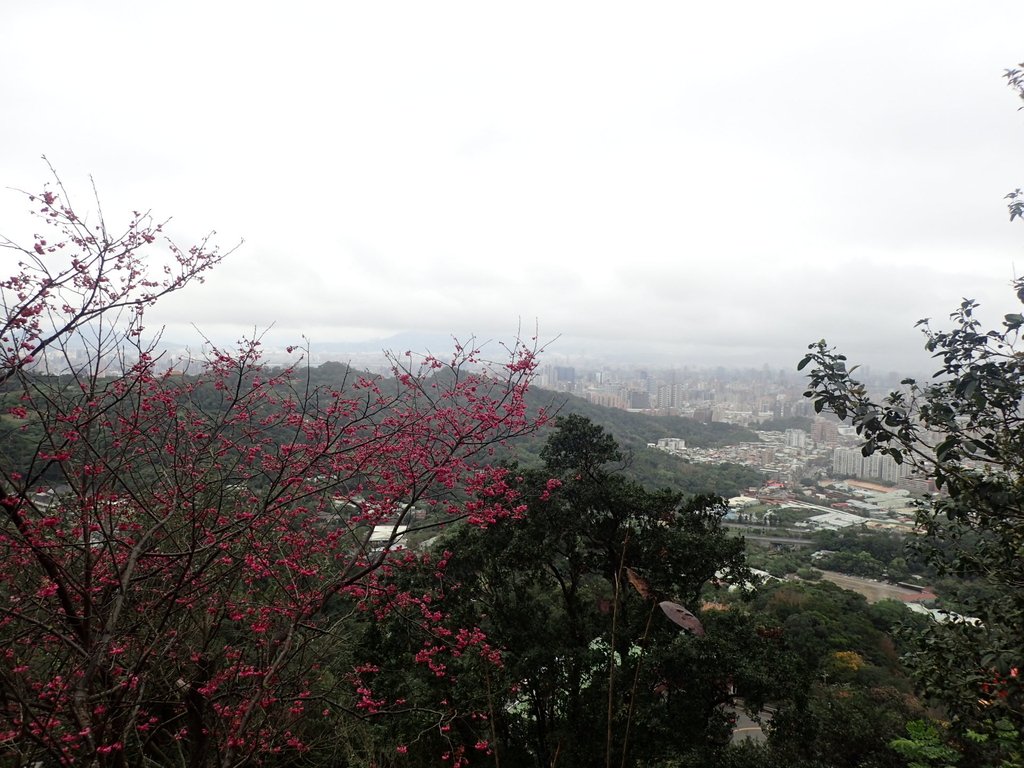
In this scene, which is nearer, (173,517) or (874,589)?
(173,517)

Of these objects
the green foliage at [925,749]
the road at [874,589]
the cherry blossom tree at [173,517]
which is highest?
the cherry blossom tree at [173,517]

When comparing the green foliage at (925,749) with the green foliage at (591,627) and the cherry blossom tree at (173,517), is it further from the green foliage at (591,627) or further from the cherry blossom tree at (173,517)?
the cherry blossom tree at (173,517)

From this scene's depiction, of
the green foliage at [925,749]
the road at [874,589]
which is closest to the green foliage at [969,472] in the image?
the green foliage at [925,749]

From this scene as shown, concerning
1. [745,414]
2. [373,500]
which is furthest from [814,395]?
[745,414]

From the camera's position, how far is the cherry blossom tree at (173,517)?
2.08 m

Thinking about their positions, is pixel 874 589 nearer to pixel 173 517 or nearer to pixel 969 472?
pixel 969 472

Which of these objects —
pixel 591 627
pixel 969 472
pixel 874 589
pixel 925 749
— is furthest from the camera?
pixel 874 589

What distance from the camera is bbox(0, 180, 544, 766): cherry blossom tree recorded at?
208 cm

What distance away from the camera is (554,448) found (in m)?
6.44

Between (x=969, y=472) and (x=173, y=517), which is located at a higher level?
(x=969, y=472)

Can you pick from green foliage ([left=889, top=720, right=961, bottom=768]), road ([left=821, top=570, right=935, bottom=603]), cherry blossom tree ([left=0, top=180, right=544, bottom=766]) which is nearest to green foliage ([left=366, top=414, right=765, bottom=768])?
green foliage ([left=889, top=720, right=961, bottom=768])

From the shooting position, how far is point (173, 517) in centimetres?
291

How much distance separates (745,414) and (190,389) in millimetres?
63764

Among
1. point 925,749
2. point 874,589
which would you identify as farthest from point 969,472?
point 874,589
